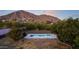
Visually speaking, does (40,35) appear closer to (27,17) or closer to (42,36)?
(42,36)

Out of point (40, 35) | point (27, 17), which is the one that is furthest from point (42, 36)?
point (27, 17)

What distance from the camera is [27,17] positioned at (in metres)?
1.56

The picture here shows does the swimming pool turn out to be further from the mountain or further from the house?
the mountain

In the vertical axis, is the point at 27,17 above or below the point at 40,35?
above

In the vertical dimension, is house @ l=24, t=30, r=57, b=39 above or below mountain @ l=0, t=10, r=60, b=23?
below

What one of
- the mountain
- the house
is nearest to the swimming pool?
the house

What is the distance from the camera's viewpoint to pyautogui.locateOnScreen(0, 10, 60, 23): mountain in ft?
5.05
